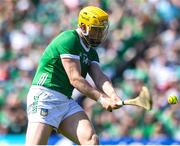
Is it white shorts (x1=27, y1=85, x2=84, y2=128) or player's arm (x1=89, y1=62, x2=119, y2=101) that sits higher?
player's arm (x1=89, y1=62, x2=119, y2=101)

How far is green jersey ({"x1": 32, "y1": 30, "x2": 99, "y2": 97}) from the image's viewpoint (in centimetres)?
734

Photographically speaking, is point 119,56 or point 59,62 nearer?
point 59,62

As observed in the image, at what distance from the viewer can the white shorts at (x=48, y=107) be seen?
7.36 meters

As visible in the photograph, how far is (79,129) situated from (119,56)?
496 cm

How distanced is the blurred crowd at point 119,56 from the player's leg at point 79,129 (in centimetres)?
393

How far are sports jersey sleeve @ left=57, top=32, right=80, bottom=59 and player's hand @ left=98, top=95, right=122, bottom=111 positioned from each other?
568 millimetres

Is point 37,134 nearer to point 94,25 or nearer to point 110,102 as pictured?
point 110,102

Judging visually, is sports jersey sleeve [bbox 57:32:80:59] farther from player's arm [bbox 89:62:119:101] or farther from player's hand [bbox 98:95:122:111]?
player's hand [bbox 98:95:122:111]

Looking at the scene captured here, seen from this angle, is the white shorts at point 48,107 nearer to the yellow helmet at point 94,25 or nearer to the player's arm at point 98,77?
the player's arm at point 98,77

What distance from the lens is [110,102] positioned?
6.94m

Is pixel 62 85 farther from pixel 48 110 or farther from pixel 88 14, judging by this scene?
pixel 88 14

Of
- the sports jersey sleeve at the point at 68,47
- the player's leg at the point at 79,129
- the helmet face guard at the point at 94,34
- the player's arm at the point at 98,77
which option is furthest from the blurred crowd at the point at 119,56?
the sports jersey sleeve at the point at 68,47

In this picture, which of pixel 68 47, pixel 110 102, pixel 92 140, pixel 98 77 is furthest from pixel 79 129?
pixel 68 47

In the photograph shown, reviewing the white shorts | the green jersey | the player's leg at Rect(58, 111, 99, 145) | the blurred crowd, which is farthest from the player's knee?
the blurred crowd
